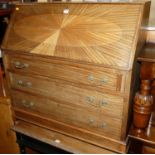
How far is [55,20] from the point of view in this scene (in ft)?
4.21

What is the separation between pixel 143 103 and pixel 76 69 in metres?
0.47

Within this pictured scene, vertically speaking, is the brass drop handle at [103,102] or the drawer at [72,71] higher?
the drawer at [72,71]

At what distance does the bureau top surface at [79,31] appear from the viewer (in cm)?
105

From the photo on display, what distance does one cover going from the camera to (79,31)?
1190 millimetres

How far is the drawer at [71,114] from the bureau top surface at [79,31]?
0.37 m

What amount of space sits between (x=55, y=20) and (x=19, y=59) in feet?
1.28

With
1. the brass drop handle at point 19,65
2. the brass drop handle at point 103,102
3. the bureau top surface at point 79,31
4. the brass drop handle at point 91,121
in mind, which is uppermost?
the bureau top surface at point 79,31

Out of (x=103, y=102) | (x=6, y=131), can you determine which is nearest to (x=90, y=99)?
(x=103, y=102)

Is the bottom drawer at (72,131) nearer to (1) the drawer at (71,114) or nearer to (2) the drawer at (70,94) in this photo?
(1) the drawer at (71,114)

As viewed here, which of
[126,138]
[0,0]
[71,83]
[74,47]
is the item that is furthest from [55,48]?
[0,0]

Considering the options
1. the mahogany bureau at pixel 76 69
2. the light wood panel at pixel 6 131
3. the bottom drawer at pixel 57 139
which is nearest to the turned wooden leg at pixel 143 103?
the mahogany bureau at pixel 76 69

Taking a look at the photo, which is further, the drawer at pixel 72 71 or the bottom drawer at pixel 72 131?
the bottom drawer at pixel 72 131

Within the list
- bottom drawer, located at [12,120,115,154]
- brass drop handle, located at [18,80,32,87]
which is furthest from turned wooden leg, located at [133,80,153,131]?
brass drop handle, located at [18,80,32,87]

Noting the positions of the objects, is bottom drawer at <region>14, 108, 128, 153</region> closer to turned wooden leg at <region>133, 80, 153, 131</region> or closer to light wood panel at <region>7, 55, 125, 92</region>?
turned wooden leg at <region>133, 80, 153, 131</region>
